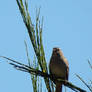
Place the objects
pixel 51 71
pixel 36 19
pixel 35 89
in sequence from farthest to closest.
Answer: pixel 51 71 → pixel 36 19 → pixel 35 89

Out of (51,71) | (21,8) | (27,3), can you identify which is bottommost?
(21,8)

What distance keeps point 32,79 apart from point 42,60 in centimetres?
12

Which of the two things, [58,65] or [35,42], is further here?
[58,65]

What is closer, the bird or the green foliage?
the green foliage

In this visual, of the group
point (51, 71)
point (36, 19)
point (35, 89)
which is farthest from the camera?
point (51, 71)

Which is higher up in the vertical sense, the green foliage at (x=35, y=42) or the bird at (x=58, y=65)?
the bird at (x=58, y=65)

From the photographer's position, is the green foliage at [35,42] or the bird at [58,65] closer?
the green foliage at [35,42]

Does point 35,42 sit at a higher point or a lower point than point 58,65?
lower

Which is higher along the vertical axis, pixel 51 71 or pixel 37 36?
pixel 51 71

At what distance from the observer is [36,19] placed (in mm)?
1301

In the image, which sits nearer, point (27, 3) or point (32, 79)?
point (32, 79)

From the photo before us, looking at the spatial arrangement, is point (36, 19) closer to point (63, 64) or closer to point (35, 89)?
point (35, 89)

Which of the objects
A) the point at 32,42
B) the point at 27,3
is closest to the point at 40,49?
the point at 32,42

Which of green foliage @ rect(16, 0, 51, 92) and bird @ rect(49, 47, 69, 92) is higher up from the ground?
bird @ rect(49, 47, 69, 92)
